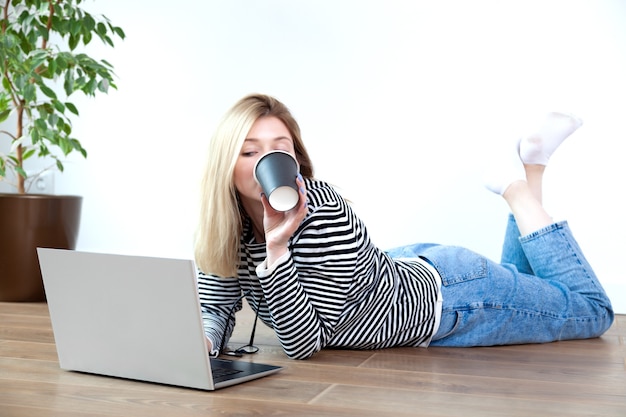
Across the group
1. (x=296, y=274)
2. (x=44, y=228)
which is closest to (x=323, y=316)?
(x=296, y=274)

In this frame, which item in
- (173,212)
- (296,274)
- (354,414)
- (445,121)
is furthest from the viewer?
(173,212)

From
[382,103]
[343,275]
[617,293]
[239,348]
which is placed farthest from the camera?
[382,103]

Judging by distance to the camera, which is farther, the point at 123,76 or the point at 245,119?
the point at 123,76

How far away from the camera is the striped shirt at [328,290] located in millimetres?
1594

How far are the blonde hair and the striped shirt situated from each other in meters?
0.06

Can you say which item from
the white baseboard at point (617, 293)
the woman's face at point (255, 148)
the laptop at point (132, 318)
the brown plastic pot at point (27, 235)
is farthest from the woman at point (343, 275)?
the brown plastic pot at point (27, 235)

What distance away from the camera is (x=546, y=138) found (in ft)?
7.62

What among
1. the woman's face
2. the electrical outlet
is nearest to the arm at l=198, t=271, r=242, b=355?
the woman's face

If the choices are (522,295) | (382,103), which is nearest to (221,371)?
(522,295)

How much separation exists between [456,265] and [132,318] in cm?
88

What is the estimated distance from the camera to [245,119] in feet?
5.29

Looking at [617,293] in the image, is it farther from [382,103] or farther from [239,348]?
[239,348]

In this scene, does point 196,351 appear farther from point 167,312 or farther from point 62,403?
point 62,403

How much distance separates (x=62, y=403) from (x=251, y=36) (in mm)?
2161
